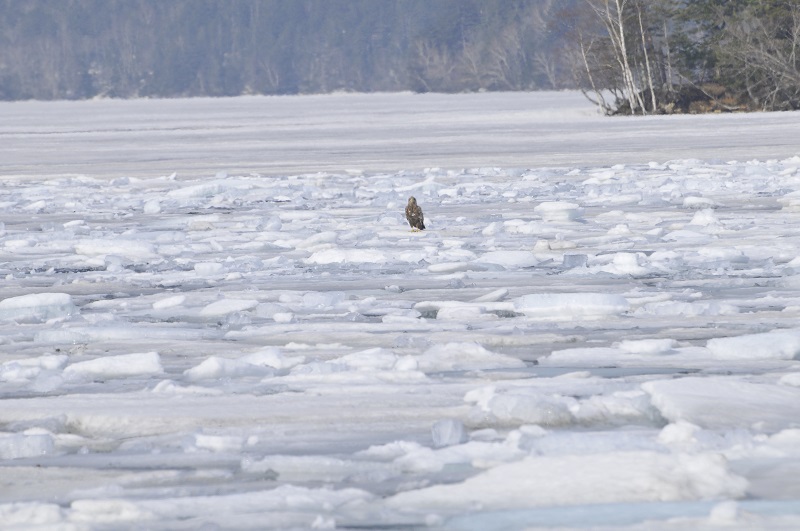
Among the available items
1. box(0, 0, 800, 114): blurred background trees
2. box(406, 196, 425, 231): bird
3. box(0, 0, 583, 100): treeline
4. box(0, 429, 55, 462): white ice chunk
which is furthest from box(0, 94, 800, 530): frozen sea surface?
box(0, 0, 583, 100): treeline

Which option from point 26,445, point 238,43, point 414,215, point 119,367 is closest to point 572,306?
point 119,367

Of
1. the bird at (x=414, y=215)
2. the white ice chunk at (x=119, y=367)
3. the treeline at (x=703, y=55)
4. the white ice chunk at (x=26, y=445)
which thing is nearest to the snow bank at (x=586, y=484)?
the white ice chunk at (x=26, y=445)

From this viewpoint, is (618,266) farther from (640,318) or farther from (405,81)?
(405,81)

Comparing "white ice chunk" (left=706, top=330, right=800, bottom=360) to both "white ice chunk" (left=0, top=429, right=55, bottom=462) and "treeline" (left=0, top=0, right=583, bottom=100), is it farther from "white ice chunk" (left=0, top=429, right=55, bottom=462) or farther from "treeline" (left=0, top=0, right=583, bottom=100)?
"treeline" (left=0, top=0, right=583, bottom=100)

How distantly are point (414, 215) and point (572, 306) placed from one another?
11.7 feet

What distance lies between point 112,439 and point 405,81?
13791cm

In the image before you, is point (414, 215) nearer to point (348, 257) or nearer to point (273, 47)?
point (348, 257)

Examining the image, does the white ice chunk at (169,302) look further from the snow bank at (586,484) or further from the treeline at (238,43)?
the treeline at (238,43)

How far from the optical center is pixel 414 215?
9.12 m

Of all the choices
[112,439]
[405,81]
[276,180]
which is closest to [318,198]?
[276,180]

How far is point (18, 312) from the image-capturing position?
5898mm

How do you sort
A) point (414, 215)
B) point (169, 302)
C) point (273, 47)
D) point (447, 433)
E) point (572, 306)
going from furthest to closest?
1. point (273, 47)
2. point (414, 215)
3. point (169, 302)
4. point (572, 306)
5. point (447, 433)

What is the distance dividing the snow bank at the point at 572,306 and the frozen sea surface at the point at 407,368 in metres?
0.01

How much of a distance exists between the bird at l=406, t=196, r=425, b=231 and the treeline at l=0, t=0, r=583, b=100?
364 ft
